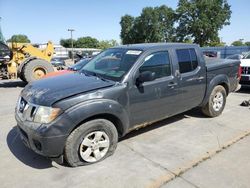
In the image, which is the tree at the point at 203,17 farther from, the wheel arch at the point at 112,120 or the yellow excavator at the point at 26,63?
the wheel arch at the point at 112,120

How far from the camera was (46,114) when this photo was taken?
3.34m

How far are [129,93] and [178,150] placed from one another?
4.20ft

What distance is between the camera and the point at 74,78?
4.27 metres

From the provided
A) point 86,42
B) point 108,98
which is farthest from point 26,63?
point 86,42

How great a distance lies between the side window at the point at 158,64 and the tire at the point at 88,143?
1.14m

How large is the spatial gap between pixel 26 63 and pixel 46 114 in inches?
369

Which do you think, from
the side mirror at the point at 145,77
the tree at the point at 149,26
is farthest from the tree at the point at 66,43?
the side mirror at the point at 145,77

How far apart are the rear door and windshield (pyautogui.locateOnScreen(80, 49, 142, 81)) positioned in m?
1.02

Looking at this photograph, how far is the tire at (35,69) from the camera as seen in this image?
459 inches

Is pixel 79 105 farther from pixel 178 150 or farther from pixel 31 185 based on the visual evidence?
pixel 178 150

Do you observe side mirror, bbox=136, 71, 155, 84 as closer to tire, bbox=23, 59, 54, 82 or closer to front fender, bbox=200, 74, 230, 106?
front fender, bbox=200, 74, 230, 106

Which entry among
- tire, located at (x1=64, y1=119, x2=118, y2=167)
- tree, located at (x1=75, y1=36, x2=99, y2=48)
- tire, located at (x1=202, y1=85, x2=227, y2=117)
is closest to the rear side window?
tire, located at (x1=202, y1=85, x2=227, y2=117)

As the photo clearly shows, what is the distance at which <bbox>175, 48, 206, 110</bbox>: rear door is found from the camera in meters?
4.87

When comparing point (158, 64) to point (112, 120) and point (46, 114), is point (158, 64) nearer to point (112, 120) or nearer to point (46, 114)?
point (112, 120)
